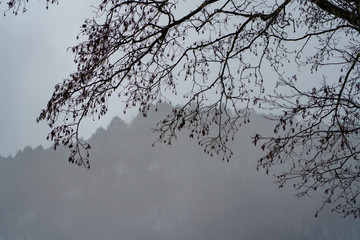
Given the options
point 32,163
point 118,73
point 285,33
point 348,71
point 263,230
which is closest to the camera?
point 118,73

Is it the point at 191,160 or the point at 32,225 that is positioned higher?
the point at 191,160

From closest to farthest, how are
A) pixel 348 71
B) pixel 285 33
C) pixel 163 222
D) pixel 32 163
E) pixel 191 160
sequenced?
pixel 348 71, pixel 285 33, pixel 163 222, pixel 191 160, pixel 32 163

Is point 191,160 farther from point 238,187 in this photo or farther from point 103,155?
point 103,155

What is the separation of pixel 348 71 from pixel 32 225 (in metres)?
135

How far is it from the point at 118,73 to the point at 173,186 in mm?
113273

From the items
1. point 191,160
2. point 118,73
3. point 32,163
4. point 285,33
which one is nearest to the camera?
point 118,73

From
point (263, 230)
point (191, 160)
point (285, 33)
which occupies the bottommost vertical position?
point (285, 33)

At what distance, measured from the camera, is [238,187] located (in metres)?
111

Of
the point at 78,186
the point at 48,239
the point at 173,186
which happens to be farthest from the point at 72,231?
the point at 173,186

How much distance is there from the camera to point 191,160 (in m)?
118

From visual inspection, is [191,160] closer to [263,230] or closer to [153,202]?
[153,202]

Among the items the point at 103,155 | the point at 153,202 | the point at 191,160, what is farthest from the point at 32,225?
the point at 191,160

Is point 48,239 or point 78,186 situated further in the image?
point 78,186

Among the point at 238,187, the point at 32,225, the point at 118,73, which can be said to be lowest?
the point at 118,73
